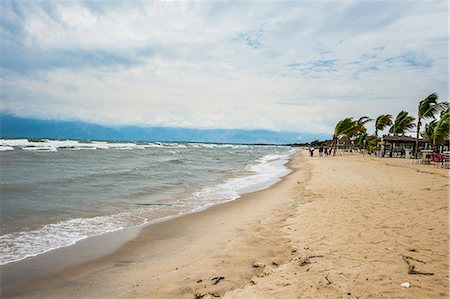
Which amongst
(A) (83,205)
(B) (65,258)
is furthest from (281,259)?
(A) (83,205)

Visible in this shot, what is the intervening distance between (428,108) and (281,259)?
104ft

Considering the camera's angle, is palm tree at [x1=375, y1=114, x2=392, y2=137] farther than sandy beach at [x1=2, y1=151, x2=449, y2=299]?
Yes

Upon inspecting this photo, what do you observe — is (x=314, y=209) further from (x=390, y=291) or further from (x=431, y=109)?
(x=431, y=109)

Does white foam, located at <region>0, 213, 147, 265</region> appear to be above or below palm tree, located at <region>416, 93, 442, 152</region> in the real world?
below

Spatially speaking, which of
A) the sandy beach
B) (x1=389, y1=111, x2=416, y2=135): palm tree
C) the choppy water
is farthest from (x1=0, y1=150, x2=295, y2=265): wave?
(x1=389, y1=111, x2=416, y2=135): palm tree

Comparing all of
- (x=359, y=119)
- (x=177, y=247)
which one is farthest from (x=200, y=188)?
(x=359, y=119)

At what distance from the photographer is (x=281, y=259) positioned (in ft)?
15.4

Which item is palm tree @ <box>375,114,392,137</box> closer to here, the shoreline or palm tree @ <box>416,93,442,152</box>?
palm tree @ <box>416,93,442,152</box>

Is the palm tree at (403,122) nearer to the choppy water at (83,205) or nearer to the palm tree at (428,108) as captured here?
the palm tree at (428,108)

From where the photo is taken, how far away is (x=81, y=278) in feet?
15.3

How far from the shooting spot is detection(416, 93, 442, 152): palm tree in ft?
89.7

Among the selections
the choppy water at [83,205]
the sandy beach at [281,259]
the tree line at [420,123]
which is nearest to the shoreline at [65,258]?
the sandy beach at [281,259]

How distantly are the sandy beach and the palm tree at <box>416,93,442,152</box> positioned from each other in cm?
2390

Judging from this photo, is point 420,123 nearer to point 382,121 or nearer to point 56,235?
point 382,121
